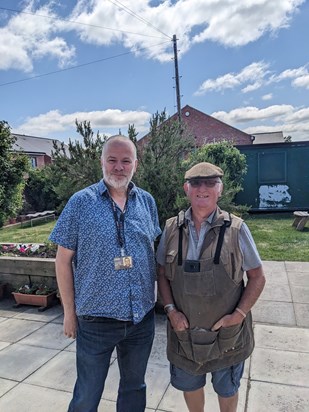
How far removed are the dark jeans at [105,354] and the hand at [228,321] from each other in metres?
0.41

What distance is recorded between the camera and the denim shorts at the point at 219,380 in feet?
5.93

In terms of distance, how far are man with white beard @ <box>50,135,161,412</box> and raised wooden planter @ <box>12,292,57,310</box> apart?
8.17 ft

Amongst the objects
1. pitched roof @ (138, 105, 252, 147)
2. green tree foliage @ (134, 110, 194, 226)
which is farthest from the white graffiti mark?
pitched roof @ (138, 105, 252, 147)

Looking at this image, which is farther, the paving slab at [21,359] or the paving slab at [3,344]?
the paving slab at [3,344]

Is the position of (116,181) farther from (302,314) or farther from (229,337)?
(302,314)

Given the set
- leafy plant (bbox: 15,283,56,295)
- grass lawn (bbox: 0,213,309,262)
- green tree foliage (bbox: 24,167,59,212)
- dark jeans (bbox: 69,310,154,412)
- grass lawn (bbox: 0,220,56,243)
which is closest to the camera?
dark jeans (bbox: 69,310,154,412)

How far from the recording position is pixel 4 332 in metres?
3.56

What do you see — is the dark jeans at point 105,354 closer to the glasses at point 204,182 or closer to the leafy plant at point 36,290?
the glasses at point 204,182

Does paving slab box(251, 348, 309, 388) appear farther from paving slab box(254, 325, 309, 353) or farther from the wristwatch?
the wristwatch

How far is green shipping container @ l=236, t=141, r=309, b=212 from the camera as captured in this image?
1123 cm

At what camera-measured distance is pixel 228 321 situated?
166 cm

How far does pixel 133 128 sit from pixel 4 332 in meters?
2.70

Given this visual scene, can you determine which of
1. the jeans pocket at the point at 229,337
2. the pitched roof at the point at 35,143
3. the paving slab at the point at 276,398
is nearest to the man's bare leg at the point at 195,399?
the jeans pocket at the point at 229,337

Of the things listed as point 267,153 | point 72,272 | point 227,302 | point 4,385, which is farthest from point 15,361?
point 267,153
